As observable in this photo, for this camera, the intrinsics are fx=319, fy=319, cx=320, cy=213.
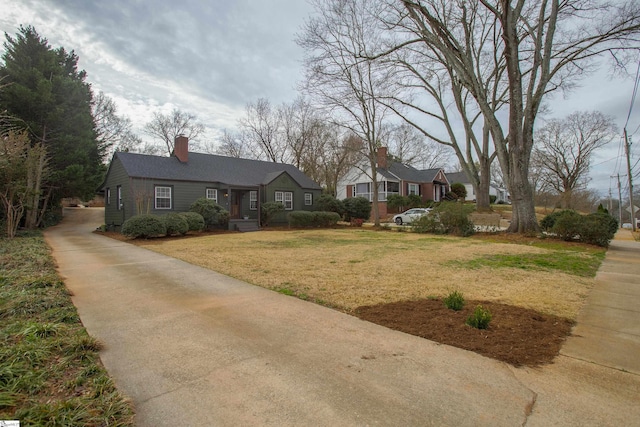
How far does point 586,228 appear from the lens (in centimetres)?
1162

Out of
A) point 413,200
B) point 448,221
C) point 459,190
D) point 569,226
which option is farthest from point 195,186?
point 459,190

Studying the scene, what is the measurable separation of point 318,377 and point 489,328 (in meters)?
2.22

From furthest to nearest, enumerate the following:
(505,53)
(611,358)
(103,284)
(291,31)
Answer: (291,31), (505,53), (103,284), (611,358)

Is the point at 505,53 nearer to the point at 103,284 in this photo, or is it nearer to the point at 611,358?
the point at 611,358

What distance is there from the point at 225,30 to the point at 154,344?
10.9 metres

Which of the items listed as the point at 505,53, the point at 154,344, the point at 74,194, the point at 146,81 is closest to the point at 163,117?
the point at 74,194

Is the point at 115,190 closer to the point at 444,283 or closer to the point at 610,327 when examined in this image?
the point at 444,283

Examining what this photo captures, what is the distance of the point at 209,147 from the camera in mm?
39375

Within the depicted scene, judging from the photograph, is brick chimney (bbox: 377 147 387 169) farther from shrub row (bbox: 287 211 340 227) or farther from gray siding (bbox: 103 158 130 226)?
gray siding (bbox: 103 158 130 226)

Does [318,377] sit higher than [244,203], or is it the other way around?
[244,203]

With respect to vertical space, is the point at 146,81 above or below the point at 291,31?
below

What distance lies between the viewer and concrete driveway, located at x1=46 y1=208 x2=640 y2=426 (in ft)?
7.04

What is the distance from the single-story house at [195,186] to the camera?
17.6 m

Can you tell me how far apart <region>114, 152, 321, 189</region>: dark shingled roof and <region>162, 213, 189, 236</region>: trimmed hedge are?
14.0ft
